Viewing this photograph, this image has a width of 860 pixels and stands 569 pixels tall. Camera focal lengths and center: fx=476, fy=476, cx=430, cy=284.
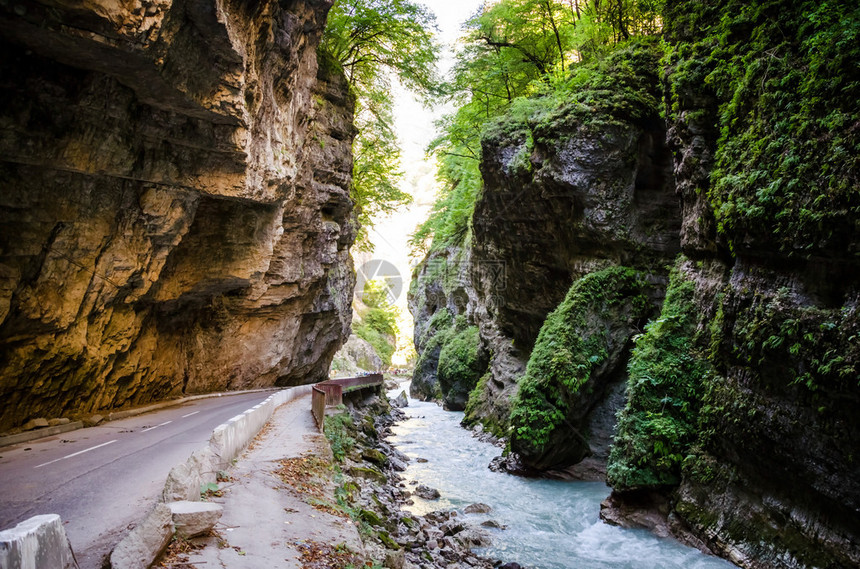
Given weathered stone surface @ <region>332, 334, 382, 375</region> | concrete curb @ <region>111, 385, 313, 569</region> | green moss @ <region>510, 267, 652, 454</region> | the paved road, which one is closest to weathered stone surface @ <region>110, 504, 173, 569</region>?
concrete curb @ <region>111, 385, 313, 569</region>

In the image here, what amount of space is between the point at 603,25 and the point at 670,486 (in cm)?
1649

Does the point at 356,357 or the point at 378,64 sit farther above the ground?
the point at 378,64

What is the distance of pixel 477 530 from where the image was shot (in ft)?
34.5

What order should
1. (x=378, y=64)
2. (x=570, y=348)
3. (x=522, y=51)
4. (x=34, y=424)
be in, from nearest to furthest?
(x=34, y=424)
(x=570, y=348)
(x=522, y=51)
(x=378, y=64)

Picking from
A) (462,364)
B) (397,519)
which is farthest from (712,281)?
(462,364)

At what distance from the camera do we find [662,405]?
1108cm

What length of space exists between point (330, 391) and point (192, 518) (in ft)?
45.9

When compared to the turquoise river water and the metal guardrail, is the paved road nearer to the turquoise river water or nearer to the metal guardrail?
the metal guardrail

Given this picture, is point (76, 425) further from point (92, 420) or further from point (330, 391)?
point (330, 391)

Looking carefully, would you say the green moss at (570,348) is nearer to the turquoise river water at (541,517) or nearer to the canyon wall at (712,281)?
the canyon wall at (712,281)

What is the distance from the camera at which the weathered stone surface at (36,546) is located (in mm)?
2781

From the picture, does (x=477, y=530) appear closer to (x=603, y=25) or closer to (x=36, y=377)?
(x=36, y=377)

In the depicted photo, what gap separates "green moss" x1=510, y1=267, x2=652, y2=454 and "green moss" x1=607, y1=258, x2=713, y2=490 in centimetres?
292

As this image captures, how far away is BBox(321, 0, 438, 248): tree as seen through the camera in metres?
19.8
